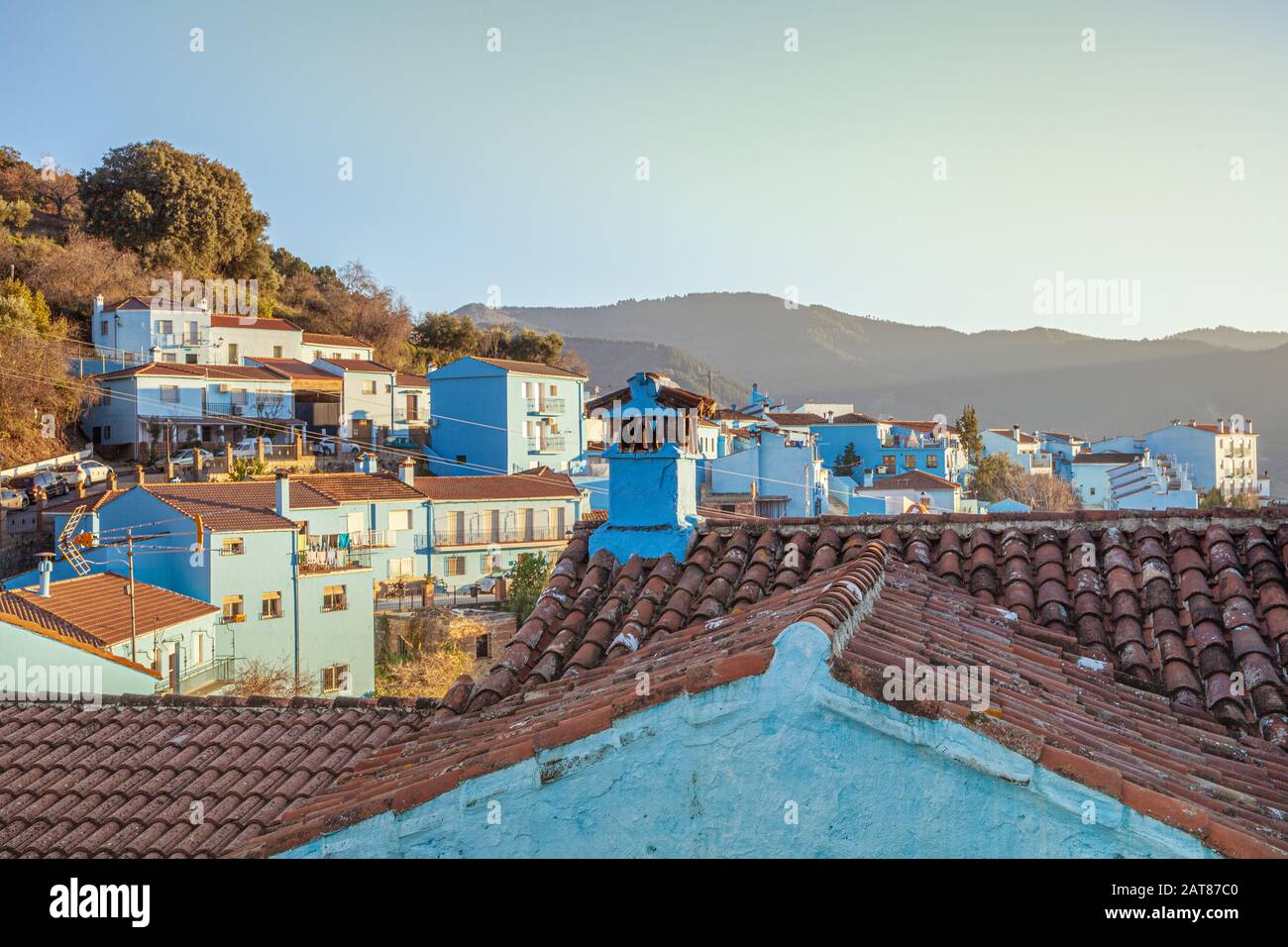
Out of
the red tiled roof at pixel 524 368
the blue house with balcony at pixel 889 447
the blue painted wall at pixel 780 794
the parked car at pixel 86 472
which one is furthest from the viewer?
the blue house with balcony at pixel 889 447

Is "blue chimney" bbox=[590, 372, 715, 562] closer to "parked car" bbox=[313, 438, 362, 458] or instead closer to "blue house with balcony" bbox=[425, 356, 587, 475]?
"parked car" bbox=[313, 438, 362, 458]

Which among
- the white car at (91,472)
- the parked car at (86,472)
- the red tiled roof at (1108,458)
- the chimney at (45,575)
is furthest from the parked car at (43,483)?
the red tiled roof at (1108,458)

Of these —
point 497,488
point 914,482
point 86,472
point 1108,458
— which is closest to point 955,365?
point 1108,458

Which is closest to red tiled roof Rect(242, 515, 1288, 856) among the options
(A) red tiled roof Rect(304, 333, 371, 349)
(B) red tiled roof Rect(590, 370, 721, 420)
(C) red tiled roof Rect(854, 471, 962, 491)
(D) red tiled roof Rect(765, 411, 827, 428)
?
(B) red tiled roof Rect(590, 370, 721, 420)

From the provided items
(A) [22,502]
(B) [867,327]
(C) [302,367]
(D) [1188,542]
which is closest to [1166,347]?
(B) [867,327]

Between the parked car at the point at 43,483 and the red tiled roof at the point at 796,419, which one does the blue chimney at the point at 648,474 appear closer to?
the parked car at the point at 43,483

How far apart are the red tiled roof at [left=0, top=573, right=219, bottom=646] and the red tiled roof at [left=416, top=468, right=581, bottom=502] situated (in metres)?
15.0

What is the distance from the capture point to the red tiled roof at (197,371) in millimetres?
45812

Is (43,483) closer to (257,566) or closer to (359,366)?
(257,566)

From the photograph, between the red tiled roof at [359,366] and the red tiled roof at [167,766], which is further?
the red tiled roof at [359,366]

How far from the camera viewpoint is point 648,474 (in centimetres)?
714

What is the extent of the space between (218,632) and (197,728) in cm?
1956

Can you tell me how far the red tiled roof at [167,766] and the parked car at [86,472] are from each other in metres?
33.2
